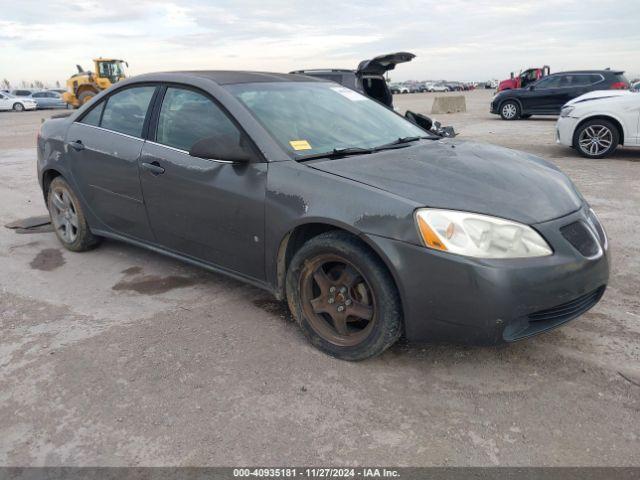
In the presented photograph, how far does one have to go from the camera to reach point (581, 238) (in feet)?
8.96

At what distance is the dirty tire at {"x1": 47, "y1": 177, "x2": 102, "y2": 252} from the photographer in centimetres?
464

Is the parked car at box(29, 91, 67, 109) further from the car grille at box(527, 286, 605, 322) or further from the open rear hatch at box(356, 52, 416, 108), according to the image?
the car grille at box(527, 286, 605, 322)

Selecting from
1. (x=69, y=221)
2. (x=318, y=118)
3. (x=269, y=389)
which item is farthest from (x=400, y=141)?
(x=69, y=221)

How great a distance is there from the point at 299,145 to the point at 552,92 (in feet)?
51.1

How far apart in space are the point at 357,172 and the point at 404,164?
0.32 meters

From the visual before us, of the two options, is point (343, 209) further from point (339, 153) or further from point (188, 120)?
point (188, 120)

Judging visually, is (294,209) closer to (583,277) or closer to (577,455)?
(583,277)

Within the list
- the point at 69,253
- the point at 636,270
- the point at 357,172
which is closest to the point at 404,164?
the point at 357,172

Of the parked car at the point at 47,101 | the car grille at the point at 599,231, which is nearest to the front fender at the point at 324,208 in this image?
the car grille at the point at 599,231

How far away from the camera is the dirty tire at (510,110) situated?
1734 cm

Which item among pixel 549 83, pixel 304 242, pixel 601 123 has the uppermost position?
pixel 549 83

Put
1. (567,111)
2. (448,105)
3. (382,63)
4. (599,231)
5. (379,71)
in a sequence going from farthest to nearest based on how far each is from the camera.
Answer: (448,105) → (567,111) → (379,71) → (382,63) → (599,231)

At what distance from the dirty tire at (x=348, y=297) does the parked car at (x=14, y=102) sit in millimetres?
37680

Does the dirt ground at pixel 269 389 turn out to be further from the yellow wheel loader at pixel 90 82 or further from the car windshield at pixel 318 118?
the yellow wheel loader at pixel 90 82
